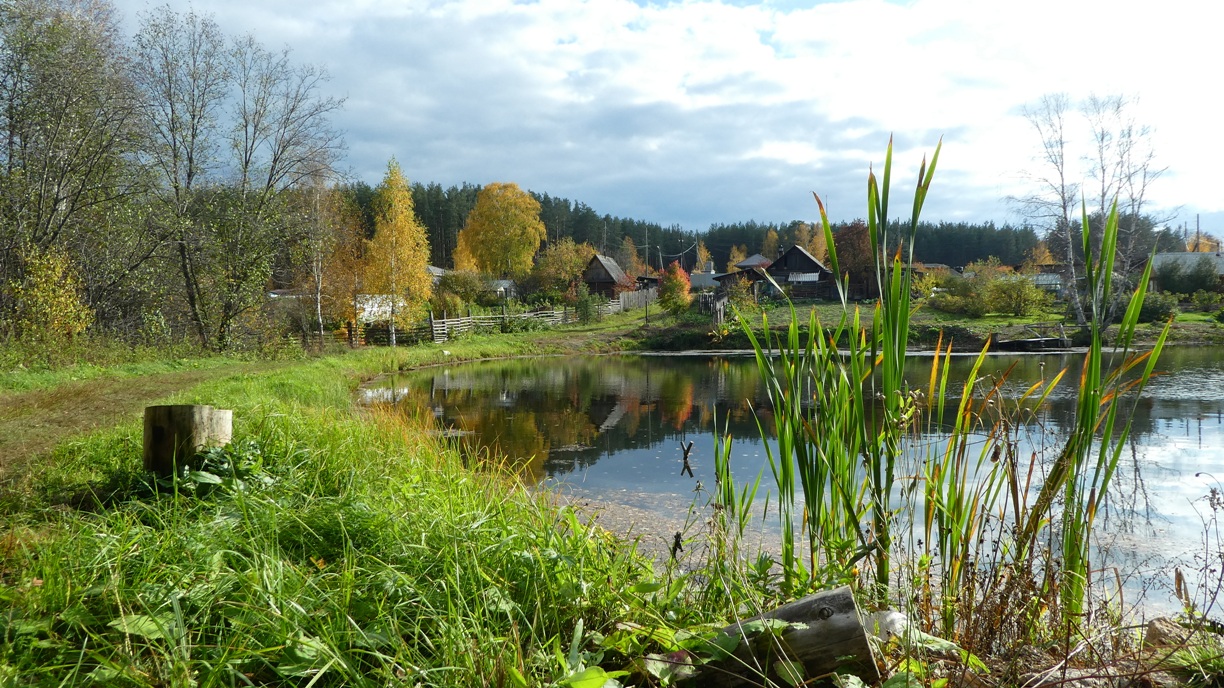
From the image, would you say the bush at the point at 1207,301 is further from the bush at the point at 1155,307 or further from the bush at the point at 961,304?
the bush at the point at 961,304

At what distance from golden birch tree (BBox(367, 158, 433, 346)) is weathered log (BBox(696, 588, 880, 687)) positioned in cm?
2647

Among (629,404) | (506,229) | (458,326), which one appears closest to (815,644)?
(629,404)

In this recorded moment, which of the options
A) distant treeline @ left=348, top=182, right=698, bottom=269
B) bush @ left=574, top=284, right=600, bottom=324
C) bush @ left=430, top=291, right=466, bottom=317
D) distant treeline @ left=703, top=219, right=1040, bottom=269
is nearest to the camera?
bush @ left=430, top=291, right=466, bottom=317

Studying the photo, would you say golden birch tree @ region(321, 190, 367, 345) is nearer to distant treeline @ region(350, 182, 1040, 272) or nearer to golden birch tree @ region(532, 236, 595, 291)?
golden birch tree @ region(532, 236, 595, 291)

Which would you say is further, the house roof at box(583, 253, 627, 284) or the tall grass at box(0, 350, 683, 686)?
the house roof at box(583, 253, 627, 284)

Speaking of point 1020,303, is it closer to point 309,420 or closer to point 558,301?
point 558,301

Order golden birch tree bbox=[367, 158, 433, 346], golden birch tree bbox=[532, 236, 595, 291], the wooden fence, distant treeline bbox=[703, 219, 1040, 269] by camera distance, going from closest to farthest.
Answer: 1. golden birch tree bbox=[367, 158, 433, 346]
2. the wooden fence
3. golden birch tree bbox=[532, 236, 595, 291]
4. distant treeline bbox=[703, 219, 1040, 269]

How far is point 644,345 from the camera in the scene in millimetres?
33438

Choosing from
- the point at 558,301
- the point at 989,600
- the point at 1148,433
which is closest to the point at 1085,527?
the point at 989,600

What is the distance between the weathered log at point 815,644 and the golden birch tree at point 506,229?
4731 centimetres

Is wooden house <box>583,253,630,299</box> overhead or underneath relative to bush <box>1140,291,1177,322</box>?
overhead

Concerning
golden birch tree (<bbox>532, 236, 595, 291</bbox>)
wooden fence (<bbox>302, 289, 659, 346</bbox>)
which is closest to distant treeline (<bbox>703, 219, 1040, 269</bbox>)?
golden birch tree (<bbox>532, 236, 595, 291</bbox>)

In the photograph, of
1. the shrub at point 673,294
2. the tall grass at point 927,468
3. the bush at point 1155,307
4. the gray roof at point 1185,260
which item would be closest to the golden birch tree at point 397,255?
the shrub at point 673,294

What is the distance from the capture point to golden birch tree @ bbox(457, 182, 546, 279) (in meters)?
48.5
